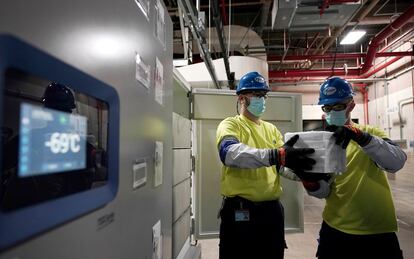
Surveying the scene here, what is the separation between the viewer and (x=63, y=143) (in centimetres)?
44

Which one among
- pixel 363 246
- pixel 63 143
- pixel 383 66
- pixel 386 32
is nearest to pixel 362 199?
pixel 363 246

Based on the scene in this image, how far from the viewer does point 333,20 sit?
123 inches

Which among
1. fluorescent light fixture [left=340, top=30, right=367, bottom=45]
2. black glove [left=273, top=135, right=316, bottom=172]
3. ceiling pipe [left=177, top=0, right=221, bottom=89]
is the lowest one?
black glove [left=273, top=135, right=316, bottom=172]

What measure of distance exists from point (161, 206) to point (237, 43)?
3.50m

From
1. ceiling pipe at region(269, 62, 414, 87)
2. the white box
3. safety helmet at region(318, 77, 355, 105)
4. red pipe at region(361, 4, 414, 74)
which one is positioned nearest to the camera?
the white box

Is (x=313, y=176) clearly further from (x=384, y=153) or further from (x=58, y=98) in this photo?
(x=58, y=98)

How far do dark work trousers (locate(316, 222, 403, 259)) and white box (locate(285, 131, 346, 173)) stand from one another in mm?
426

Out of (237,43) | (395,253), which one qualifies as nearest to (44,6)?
(395,253)

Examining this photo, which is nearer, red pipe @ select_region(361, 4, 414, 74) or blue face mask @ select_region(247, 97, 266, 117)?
blue face mask @ select_region(247, 97, 266, 117)

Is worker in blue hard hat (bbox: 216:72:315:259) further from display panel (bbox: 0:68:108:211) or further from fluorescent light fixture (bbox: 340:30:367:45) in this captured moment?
fluorescent light fixture (bbox: 340:30:367:45)

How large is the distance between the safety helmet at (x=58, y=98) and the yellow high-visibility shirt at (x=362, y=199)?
1.44 metres

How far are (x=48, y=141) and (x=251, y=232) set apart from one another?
4.72 ft

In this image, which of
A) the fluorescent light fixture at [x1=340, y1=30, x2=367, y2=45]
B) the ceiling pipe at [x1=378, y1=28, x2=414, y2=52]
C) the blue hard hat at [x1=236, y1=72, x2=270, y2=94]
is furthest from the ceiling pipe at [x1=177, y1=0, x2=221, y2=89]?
the ceiling pipe at [x1=378, y1=28, x2=414, y2=52]

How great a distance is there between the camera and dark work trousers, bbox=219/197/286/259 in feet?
5.39
